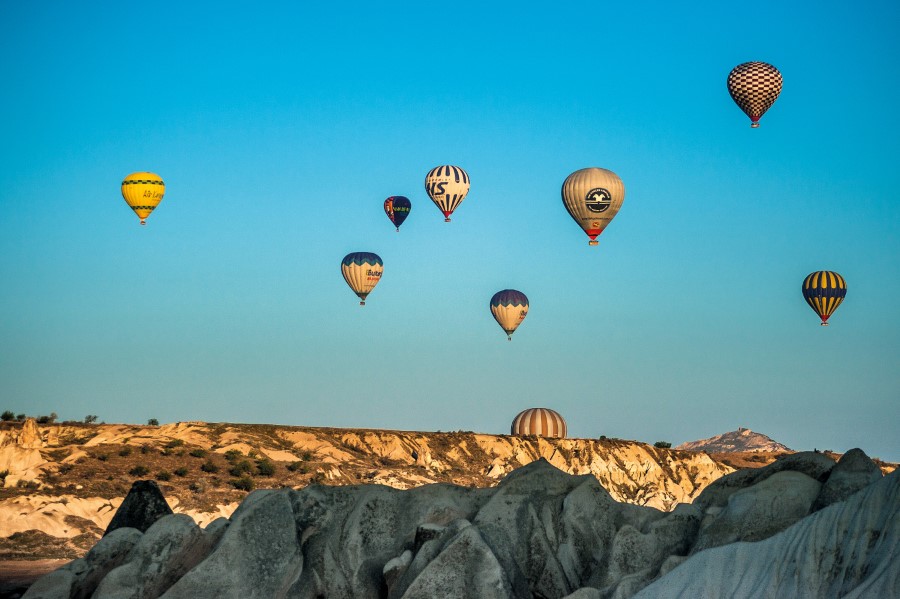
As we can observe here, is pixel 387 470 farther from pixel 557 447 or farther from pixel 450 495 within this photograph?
pixel 450 495

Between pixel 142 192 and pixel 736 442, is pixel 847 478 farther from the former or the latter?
pixel 736 442

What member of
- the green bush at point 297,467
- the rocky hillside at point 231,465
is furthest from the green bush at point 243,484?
the green bush at point 297,467

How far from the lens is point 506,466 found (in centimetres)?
8006

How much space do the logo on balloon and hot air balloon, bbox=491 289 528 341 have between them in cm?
1712

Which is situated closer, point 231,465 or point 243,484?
point 243,484

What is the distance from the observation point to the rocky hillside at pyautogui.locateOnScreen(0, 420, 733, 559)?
52656mm

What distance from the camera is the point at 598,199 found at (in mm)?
69438

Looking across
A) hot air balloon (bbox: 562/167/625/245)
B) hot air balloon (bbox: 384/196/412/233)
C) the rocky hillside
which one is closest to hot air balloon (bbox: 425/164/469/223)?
hot air balloon (bbox: 384/196/412/233)

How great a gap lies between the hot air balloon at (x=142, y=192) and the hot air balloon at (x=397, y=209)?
16.8m

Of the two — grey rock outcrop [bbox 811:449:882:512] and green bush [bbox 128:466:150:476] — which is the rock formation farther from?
green bush [bbox 128:466:150:476]

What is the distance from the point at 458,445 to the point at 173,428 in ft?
63.6

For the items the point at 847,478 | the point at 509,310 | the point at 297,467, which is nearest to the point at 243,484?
the point at 297,467

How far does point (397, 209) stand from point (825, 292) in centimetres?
2854

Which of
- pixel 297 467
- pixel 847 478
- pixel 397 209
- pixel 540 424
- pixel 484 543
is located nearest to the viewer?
pixel 847 478
